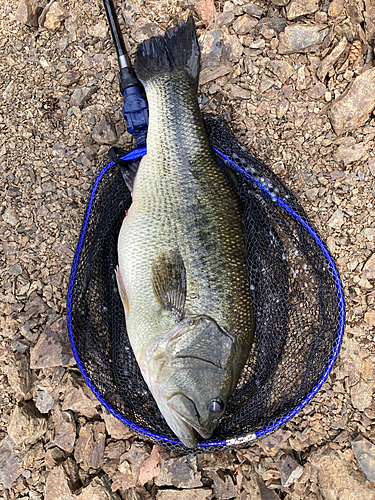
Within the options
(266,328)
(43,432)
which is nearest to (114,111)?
(266,328)

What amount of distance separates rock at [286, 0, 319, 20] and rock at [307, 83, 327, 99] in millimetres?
545

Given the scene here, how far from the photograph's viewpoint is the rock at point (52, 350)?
2.97m

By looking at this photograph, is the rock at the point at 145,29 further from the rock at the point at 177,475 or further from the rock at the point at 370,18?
the rock at the point at 177,475

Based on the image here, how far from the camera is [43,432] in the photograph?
9.75 feet

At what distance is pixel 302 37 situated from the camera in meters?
3.06

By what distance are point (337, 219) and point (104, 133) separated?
188 centimetres

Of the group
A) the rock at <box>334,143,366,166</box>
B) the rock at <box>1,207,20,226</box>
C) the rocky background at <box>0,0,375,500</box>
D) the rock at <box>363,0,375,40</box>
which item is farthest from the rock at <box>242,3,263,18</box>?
the rock at <box>1,207,20,226</box>

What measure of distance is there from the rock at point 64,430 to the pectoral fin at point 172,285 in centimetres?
127

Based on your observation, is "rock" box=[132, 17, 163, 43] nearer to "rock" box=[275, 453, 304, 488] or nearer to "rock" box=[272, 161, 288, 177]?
"rock" box=[272, 161, 288, 177]

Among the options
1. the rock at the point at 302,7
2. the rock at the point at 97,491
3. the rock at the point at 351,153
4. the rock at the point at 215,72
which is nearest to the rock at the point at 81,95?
the rock at the point at 215,72

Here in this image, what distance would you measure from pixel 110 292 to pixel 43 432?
1140mm

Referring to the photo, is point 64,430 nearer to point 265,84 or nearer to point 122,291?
point 122,291

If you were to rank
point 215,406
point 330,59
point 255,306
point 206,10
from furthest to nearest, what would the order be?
1. point 206,10
2. point 330,59
3. point 255,306
4. point 215,406

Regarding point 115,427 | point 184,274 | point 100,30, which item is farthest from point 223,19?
point 115,427
